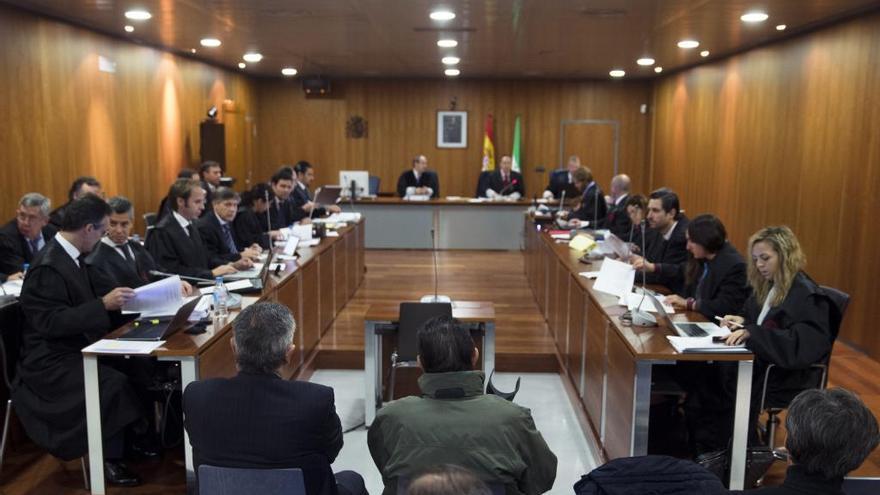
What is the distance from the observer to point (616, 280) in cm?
453

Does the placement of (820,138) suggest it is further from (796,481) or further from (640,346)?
(796,481)

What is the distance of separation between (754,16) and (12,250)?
6081 mm

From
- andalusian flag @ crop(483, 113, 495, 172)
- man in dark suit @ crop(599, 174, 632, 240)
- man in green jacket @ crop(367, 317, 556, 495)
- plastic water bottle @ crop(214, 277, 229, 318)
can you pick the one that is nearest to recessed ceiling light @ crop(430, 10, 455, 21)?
man in dark suit @ crop(599, 174, 632, 240)

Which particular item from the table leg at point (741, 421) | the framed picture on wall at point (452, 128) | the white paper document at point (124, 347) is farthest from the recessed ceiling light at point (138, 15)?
the framed picture on wall at point (452, 128)

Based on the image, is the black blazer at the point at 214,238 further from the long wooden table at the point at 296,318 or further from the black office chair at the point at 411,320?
the black office chair at the point at 411,320

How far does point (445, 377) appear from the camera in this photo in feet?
7.50

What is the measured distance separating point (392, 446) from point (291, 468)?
294 millimetres

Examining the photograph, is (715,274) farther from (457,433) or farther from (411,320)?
(457,433)

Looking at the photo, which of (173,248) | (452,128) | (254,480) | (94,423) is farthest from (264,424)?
(452,128)

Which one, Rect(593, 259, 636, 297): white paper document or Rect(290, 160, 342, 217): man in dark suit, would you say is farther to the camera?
Rect(290, 160, 342, 217): man in dark suit

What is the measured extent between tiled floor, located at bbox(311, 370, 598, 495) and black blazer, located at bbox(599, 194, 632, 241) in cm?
194

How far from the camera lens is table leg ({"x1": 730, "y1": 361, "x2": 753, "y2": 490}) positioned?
343cm

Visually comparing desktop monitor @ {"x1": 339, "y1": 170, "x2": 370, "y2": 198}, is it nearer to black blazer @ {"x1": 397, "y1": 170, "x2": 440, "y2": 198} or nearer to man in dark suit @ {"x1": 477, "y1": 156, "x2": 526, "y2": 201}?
black blazer @ {"x1": 397, "y1": 170, "x2": 440, "y2": 198}

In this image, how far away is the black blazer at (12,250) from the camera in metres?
5.39
